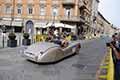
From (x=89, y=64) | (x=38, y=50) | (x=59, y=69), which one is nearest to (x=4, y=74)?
(x=59, y=69)

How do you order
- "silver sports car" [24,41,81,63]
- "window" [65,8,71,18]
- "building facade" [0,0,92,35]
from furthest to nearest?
"window" [65,8,71,18], "building facade" [0,0,92,35], "silver sports car" [24,41,81,63]

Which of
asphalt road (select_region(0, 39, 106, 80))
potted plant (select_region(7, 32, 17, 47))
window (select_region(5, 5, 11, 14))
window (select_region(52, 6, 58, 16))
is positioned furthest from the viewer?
window (select_region(5, 5, 11, 14))

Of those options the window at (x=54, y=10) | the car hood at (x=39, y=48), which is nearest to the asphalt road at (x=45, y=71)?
the car hood at (x=39, y=48)

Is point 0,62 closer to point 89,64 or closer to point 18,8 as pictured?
point 89,64

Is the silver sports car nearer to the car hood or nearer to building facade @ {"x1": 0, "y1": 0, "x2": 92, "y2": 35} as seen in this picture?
the car hood

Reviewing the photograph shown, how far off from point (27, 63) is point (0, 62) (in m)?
1.22

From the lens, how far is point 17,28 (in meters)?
56.8

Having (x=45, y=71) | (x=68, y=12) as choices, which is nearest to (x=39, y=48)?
(x=45, y=71)

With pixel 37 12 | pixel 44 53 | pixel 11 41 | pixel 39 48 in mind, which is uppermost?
pixel 37 12

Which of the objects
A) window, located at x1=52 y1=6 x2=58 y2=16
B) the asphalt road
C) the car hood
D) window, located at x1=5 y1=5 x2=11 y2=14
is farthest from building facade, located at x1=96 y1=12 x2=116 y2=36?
the asphalt road

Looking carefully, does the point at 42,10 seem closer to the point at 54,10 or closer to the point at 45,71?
the point at 54,10

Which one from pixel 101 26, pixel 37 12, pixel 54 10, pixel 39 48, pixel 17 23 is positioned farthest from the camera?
pixel 101 26

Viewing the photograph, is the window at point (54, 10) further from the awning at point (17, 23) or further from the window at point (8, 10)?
the window at point (8, 10)

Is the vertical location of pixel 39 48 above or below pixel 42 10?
below
